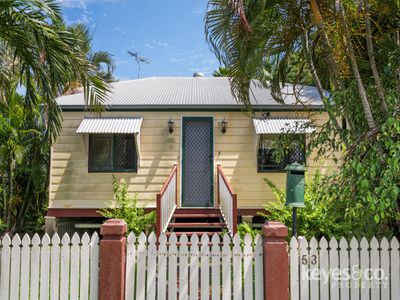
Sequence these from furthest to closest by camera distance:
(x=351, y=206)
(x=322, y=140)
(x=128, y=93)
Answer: (x=128, y=93) → (x=322, y=140) → (x=351, y=206)

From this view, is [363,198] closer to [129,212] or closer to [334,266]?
[334,266]

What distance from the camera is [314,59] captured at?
6938mm

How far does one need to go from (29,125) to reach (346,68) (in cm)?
1080

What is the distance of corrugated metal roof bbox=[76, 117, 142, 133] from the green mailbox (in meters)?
4.97

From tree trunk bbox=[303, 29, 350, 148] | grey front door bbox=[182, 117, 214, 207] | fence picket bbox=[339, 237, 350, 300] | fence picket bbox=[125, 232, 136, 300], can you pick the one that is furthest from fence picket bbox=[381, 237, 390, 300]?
grey front door bbox=[182, 117, 214, 207]

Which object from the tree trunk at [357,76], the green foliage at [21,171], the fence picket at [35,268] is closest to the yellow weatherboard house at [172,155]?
the green foliage at [21,171]

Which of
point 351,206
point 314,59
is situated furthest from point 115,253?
point 314,59

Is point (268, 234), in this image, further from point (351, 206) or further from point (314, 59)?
point (314, 59)

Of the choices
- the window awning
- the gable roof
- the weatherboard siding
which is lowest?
the weatherboard siding

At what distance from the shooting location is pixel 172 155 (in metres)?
10.8

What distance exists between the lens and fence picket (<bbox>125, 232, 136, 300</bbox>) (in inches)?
→ 190

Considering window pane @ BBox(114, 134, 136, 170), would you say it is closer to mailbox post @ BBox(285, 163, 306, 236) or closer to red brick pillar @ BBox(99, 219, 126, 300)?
mailbox post @ BBox(285, 163, 306, 236)

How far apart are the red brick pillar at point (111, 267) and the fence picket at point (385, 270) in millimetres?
3235

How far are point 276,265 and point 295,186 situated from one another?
1.89 m
